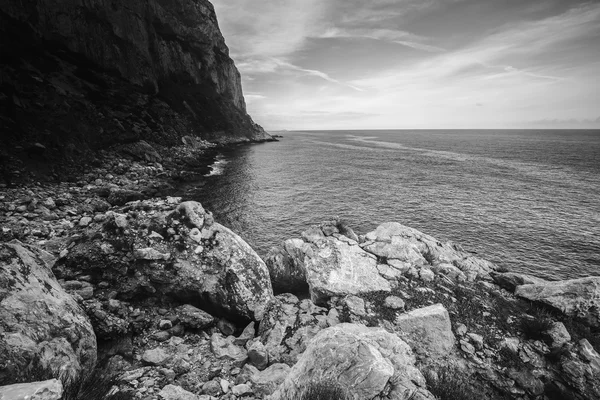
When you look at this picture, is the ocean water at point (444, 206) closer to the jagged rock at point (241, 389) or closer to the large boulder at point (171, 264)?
the large boulder at point (171, 264)

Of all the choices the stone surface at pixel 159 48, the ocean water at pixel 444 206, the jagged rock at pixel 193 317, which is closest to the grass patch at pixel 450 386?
the jagged rock at pixel 193 317

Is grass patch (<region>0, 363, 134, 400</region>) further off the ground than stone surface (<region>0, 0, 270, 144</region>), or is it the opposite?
stone surface (<region>0, 0, 270, 144</region>)

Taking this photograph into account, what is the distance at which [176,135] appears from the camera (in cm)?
5806

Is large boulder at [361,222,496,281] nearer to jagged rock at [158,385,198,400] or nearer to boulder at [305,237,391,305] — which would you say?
boulder at [305,237,391,305]

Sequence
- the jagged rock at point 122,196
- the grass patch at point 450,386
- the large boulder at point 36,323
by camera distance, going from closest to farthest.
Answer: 1. the large boulder at point 36,323
2. the grass patch at point 450,386
3. the jagged rock at point 122,196

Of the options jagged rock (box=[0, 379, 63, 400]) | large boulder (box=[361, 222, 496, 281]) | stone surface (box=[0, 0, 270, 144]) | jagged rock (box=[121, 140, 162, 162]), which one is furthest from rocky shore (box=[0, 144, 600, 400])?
stone surface (box=[0, 0, 270, 144])

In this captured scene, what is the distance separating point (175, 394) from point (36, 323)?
3.75 meters

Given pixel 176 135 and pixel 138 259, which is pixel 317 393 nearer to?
pixel 138 259

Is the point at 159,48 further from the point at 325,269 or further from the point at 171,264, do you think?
the point at 325,269

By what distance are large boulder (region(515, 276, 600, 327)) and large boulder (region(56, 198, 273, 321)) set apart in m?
11.4

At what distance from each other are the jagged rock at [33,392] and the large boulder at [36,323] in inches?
61.8

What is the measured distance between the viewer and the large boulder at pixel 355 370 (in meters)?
5.11

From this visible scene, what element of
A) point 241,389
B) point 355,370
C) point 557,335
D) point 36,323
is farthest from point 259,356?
point 557,335

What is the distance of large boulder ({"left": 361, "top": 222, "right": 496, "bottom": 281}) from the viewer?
43.5 ft
